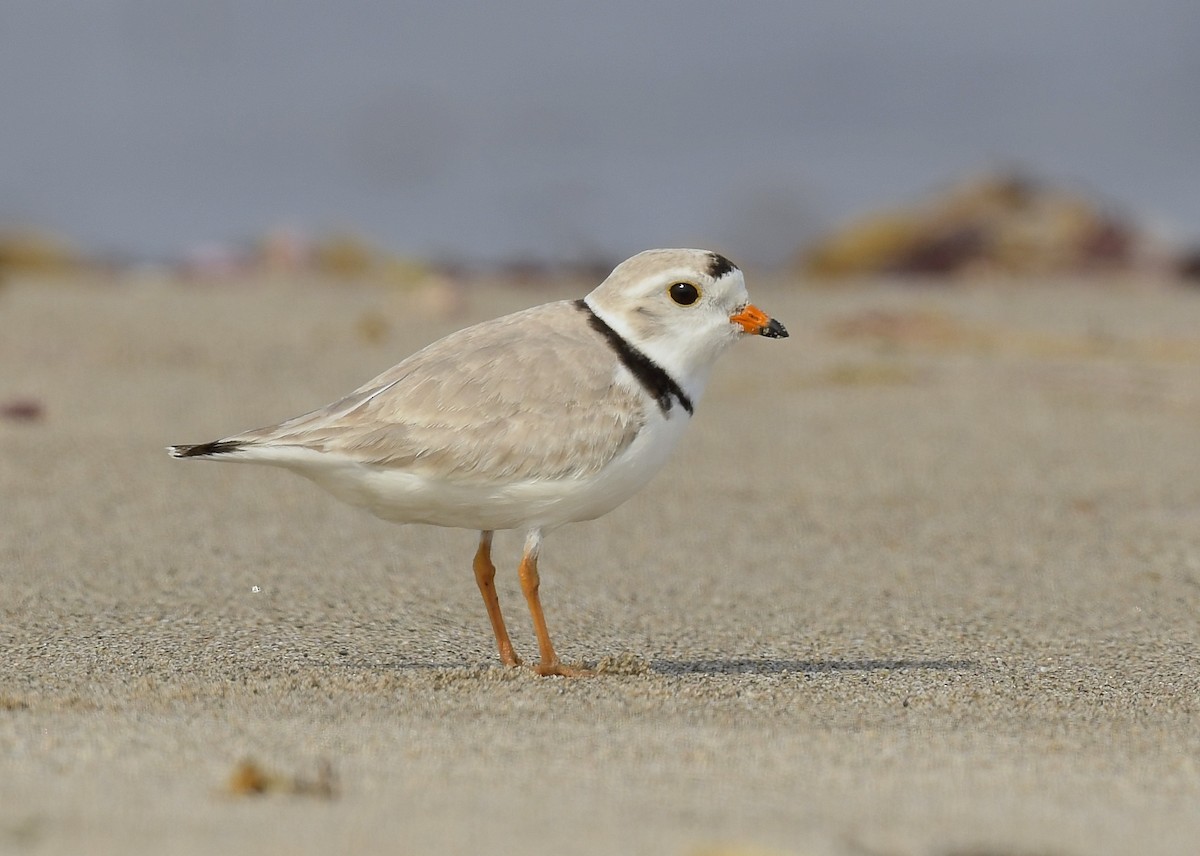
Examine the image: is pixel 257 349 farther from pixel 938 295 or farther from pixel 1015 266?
pixel 1015 266

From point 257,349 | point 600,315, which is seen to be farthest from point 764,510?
point 257,349

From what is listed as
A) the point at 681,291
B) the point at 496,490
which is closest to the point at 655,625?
the point at 496,490

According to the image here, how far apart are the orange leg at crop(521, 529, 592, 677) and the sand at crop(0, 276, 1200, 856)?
0.32ft

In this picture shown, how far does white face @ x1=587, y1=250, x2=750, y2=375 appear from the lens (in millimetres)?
4172

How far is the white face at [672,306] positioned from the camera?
417cm

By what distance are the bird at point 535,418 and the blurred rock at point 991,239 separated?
437 inches

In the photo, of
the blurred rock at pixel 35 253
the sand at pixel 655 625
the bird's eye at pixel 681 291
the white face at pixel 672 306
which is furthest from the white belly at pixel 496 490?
the blurred rock at pixel 35 253

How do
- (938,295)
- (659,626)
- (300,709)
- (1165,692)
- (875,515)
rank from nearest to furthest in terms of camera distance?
(300,709), (1165,692), (659,626), (875,515), (938,295)

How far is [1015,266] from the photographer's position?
15031 mm

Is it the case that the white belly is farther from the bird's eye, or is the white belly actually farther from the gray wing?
the bird's eye

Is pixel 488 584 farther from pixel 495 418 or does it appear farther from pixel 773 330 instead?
pixel 773 330

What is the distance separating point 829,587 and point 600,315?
Answer: 1.55m

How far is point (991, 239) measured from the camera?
50.6 ft

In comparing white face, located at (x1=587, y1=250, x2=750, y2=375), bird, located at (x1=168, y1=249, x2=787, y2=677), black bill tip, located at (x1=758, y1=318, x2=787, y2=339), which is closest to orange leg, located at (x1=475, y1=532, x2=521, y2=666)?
bird, located at (x1=168, y1=249, x2=787, y2=677)
